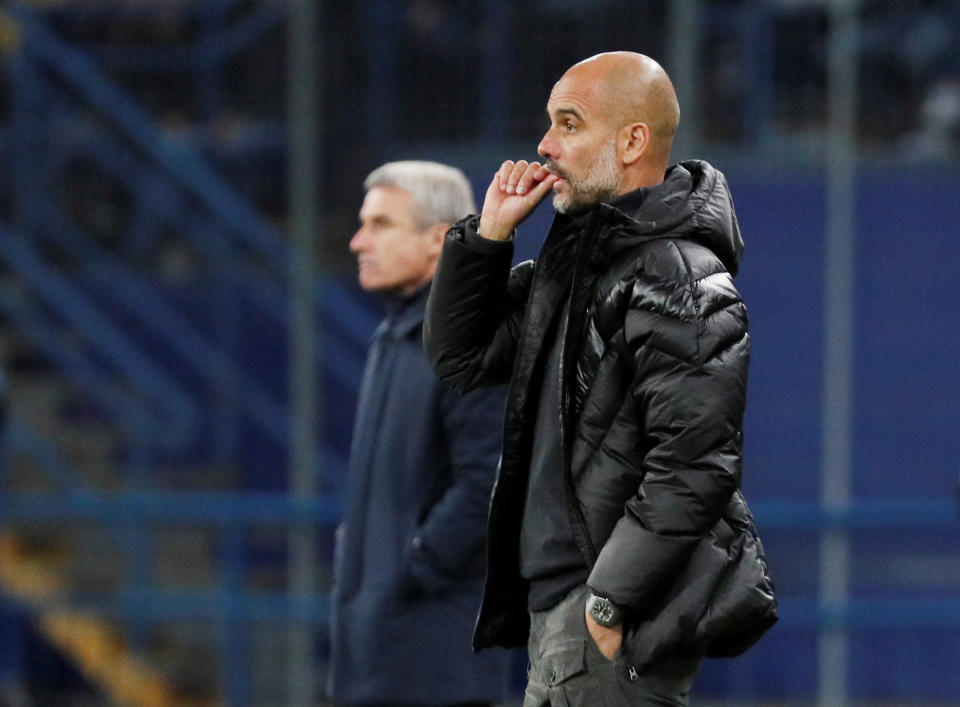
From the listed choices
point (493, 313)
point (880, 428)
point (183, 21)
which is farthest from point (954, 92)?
point (493, 313)

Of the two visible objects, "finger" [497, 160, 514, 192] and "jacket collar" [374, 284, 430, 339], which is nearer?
"finger" [497, 160, 514, 192]

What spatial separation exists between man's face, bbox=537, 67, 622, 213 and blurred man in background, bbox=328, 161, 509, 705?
3.67ft

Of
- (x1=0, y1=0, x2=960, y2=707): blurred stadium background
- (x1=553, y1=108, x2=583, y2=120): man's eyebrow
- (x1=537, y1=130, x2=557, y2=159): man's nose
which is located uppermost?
(x1=553, y1=108, x2=583, y2=120): man's eyebrow

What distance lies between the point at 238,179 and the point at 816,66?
2.76m

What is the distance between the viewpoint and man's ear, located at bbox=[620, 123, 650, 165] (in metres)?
2.86

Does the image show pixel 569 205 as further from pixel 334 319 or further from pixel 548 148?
pixel 334 319

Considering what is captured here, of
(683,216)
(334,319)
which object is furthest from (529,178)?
(334,319)

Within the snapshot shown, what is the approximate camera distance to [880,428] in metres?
7.49

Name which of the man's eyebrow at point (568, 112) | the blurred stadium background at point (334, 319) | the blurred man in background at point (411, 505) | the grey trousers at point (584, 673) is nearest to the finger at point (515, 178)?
the man's eyebrow at point (568, 112)

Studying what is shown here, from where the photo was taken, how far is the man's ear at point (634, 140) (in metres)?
2.86

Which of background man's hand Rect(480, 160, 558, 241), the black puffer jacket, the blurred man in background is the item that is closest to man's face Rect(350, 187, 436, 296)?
the blurred man in background

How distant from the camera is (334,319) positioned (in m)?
8.01

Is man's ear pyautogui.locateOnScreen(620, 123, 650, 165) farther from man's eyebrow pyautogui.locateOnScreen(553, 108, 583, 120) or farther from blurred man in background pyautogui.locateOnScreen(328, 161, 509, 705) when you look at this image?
blurred man in background pyautogui.locateOnScreen(328, 161, 509, 705)

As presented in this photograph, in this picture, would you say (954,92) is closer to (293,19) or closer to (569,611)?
(293,19)
